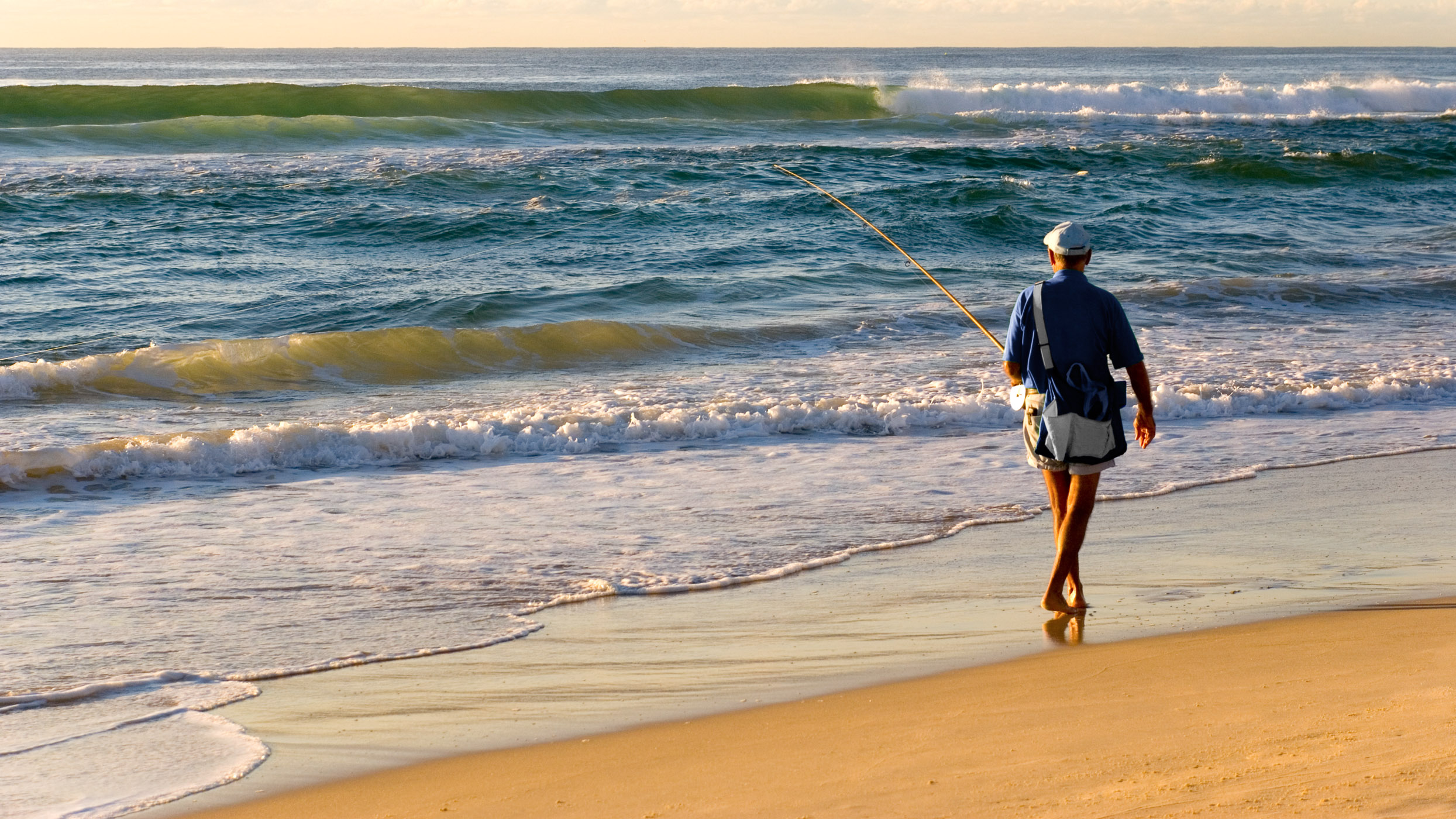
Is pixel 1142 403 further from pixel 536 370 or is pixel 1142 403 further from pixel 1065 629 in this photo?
pixel 536 370

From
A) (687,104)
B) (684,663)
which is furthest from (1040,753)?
(687,104)

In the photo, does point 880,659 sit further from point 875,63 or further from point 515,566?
point 875,63

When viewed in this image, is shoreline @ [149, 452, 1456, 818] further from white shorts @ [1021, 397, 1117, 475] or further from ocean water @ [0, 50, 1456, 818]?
white shorts @ [1021, 397, 1117, 475]

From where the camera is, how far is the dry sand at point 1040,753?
2.68 meters

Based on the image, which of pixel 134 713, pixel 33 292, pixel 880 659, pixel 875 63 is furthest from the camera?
pixel 875 63

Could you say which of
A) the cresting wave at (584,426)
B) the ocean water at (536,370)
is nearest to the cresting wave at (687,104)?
the ocean water at (536,370)

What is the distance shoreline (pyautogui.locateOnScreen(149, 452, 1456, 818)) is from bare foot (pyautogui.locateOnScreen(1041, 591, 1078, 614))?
0.16 ft

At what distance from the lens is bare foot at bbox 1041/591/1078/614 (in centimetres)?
422

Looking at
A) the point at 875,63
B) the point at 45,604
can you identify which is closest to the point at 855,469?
the point at 45,604

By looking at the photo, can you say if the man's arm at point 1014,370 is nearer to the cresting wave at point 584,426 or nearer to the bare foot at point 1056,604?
the bare foot at point 1056,604

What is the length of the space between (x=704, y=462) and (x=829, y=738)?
356cm

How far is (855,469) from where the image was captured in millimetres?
6543

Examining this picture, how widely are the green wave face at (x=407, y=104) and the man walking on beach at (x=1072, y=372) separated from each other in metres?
26.4

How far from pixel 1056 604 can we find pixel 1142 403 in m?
0.72
